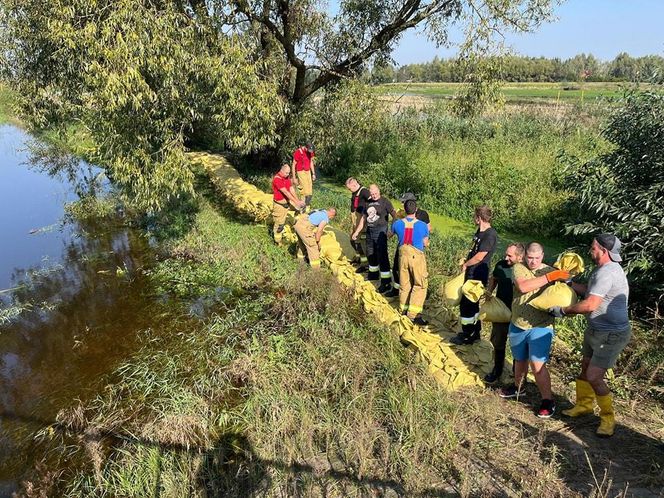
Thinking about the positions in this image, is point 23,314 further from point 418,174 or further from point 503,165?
point 503,165

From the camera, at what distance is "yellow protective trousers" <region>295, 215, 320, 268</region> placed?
24.2ft

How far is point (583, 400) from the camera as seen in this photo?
4.25 metres

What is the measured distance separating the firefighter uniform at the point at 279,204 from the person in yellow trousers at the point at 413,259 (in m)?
3.41

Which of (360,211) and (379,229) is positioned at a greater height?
(360,211)

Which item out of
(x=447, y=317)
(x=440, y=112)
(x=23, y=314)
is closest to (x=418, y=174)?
(x=440, y=112)

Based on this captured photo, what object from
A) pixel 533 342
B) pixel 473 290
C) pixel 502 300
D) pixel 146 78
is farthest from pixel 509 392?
pixel 146 78

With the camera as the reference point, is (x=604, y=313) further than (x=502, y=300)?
No

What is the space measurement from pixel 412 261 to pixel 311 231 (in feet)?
7.54

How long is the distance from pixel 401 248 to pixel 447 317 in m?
1.16

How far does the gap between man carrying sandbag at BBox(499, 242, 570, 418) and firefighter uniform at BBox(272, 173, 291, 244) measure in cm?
526

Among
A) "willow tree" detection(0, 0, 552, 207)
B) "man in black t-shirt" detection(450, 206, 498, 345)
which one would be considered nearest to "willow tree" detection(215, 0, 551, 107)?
"willow tree" detection(0, 0, 552, 207)

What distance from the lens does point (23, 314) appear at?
24.8 feet

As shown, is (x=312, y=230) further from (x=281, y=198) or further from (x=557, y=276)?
(x=557, y=276)

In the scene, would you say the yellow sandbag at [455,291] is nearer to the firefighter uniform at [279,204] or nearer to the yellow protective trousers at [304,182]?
the firefighter uniform at [279,204]
